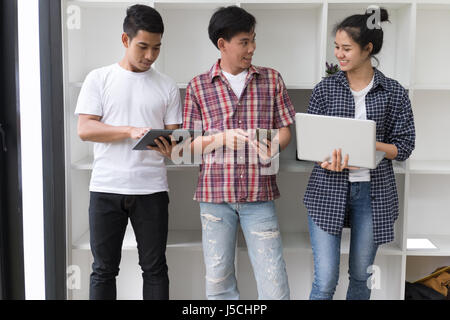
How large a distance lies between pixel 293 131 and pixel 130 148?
0.84 meters

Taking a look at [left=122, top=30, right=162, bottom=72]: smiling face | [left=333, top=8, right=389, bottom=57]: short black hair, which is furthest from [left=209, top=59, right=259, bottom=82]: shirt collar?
[left=333, top=8, right=389, bottom=57]: short black hair

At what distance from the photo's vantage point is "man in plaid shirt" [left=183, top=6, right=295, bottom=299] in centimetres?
191

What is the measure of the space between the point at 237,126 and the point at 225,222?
360 mm

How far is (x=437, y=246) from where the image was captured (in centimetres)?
233

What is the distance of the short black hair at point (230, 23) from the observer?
1886 millimetres

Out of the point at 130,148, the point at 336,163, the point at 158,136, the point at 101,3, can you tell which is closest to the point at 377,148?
the point at 336,163

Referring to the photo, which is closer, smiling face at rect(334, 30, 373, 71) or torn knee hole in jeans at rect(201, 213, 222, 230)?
smiling face at rect(334, 30, 373, 71)

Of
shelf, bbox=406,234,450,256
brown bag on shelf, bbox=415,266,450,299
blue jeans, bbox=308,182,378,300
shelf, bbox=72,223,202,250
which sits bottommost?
brown bag on shelf, bbox=415,266,450,299

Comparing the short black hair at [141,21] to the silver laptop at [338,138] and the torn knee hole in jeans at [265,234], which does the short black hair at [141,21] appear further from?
the torn knee hole in jeans at [265,234]

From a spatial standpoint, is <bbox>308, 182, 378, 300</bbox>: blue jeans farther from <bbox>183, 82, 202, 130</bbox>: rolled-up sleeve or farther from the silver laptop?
<bbox>183, 82, 202, 130</bbox>: rolled-up sleeve

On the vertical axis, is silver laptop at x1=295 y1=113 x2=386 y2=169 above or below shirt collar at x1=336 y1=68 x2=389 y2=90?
below

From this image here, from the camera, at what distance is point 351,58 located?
1.84 m

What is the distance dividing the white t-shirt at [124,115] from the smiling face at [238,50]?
276 millimetres

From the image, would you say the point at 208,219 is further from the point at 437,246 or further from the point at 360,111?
the point at 437,246
